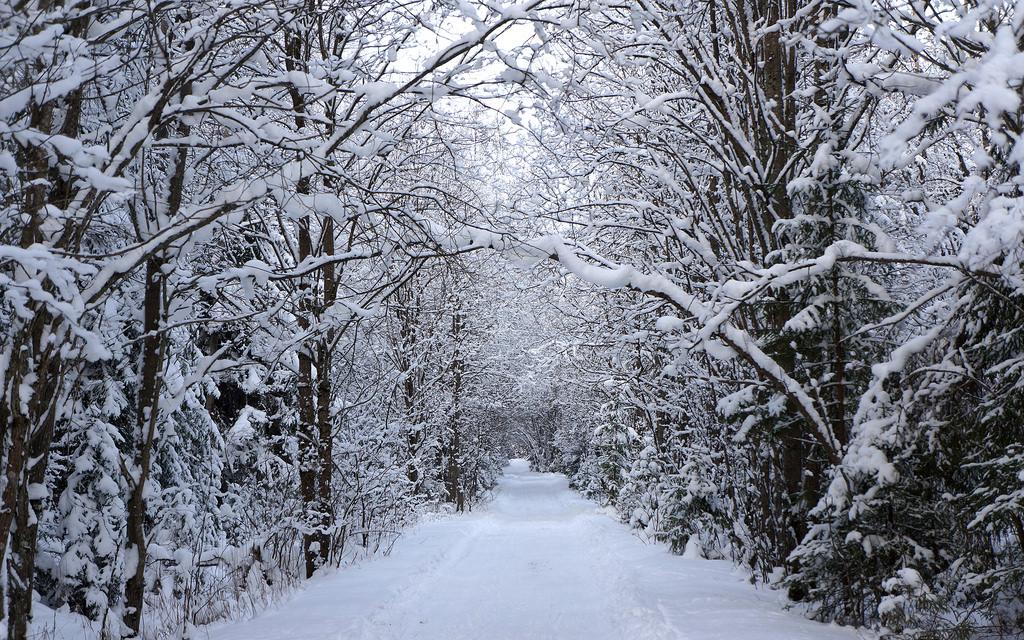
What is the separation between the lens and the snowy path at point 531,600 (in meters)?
6.14

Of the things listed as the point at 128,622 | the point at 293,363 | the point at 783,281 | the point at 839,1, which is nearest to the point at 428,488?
the point at 293,363

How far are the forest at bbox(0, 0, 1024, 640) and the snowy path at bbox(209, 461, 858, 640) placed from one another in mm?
541

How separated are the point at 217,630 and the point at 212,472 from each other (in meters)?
2.96

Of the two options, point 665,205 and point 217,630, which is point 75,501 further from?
point 665,205

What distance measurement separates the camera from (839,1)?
12.4 feet

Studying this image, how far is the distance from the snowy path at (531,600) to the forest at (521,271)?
0.54 m

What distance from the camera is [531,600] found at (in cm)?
851

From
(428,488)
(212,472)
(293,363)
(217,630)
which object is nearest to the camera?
(217,630)

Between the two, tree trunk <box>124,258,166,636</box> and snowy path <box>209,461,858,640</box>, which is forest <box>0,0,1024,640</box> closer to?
tree trunk <box>124,258,166,636</box>

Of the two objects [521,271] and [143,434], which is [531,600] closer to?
[521,271]

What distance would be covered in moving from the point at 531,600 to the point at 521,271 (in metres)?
4.09

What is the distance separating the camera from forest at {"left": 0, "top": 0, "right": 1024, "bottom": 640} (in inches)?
150

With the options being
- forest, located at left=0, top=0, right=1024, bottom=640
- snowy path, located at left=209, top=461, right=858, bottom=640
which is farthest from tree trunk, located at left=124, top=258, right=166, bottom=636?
snowy path, located at left=209, top=461, right=858, bottom=640

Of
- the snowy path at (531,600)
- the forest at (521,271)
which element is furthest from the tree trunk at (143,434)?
the snowy path at (531,600)
